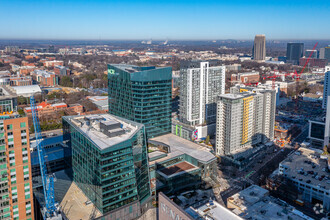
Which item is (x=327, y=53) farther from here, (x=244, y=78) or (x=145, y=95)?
(x=145, y=95)

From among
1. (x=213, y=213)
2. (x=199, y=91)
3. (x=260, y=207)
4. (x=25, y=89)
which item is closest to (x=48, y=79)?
(x=25, y=89)

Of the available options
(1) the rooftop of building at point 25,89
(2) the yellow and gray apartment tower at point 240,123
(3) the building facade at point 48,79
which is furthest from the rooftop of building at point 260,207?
(3) the building facade at point 48,79

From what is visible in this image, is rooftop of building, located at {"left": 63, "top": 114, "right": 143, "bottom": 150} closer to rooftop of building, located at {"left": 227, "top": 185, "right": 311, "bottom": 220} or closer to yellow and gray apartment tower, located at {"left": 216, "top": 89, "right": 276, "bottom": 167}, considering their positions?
rooftop of building, located at {"left": 227, "top": 185, "right": 311, "bottom": 220}

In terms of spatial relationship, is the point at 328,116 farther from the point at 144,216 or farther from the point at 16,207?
the point at 16,207

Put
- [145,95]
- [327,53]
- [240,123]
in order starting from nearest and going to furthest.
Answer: [145,95] < [240,123] < [327,53]

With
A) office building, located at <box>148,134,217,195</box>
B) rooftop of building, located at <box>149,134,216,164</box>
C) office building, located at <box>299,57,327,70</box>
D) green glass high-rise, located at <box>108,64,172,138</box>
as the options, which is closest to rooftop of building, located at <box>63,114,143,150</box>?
office building, located at <box>148,134,217,195</box>

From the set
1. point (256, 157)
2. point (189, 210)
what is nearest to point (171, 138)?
point (256, 157)
